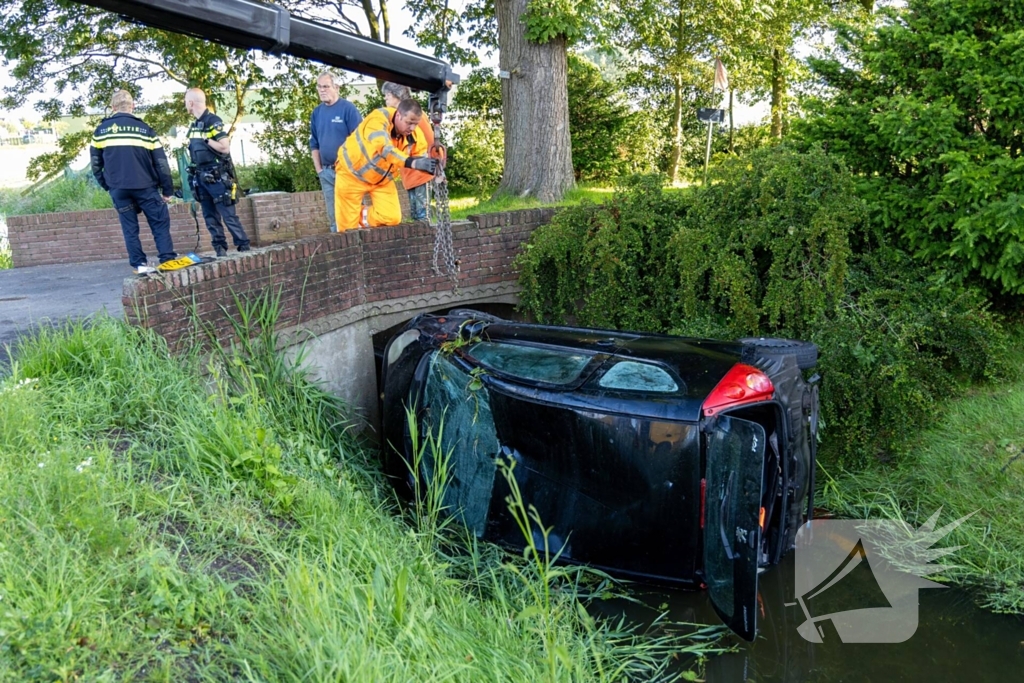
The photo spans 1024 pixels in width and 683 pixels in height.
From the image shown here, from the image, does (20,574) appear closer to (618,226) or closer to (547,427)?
(547,427)

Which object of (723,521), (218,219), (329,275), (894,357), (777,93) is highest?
(777,93)

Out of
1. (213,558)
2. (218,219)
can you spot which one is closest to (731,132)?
(218,219)

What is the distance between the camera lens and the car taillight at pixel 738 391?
15.8 feet

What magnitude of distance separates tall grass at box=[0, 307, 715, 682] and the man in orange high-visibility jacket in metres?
2.61

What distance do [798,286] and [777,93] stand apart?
1685cm

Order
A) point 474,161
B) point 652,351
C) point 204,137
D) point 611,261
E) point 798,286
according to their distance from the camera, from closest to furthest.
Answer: point 652,351 < point 798,286 < point 611,261 < point 204,137 < point 474,161

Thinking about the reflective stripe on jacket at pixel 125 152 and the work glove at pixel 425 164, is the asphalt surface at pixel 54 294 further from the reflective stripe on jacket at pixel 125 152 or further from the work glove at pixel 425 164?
the work glove at pixel 425 164

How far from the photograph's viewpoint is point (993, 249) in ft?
24.3

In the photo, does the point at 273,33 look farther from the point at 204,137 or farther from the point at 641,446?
A: the point at 204,137

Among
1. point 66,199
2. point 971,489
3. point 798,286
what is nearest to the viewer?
point 971,489

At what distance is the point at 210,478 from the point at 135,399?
881 mm

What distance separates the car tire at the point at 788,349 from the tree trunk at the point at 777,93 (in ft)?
55.7

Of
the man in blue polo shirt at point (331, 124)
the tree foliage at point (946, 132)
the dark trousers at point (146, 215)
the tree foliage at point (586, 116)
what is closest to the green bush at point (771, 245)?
the tree foliage at point (946, 132)

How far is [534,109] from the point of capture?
37.4 feet
